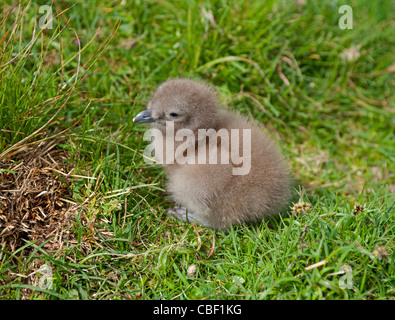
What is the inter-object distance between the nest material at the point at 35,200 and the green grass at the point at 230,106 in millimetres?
87

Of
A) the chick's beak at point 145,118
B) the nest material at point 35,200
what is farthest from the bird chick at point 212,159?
the nest material at point 35,200

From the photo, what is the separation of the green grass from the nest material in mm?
87

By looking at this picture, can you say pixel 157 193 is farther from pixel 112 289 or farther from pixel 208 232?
pixel 112 289

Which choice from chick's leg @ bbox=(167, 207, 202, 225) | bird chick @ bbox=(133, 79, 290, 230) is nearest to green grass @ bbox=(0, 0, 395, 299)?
chick's leg @ bbox=(167, 207, 202, 225)

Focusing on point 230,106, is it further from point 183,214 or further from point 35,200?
point 35,200

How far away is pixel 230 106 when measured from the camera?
11.7ft

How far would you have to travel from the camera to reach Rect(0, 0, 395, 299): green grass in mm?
2389

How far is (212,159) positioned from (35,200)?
3.75ft

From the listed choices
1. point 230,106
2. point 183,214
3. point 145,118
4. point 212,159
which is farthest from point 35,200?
point 230,106

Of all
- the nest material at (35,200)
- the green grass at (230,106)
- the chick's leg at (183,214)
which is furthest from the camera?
the chick's leg at (183,214)

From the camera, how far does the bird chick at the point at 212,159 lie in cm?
260

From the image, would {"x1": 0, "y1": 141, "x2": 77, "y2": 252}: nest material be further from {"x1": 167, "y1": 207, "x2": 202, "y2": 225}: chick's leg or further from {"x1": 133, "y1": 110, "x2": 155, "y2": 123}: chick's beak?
{"x1": 167, "y1": 207, "x2": 202, "y2": 225}: chick's leg

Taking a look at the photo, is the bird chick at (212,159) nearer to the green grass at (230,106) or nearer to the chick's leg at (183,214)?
the chick's leg at (183,214)
